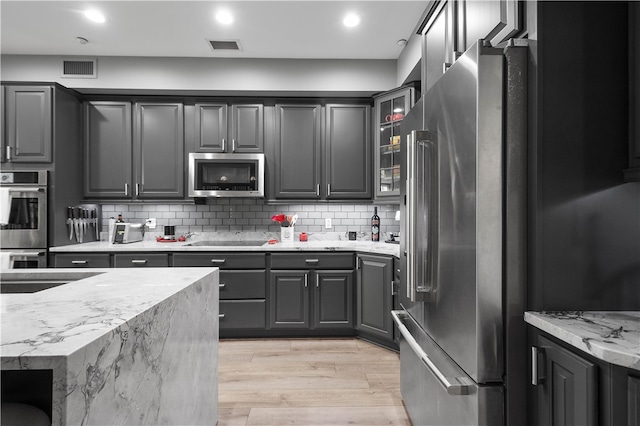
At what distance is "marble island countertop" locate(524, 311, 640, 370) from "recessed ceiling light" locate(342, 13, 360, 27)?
2.60 metres

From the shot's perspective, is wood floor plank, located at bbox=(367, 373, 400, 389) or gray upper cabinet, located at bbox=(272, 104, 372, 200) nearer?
wood floor plank, located at bbox=(367, 373, 400, 389)

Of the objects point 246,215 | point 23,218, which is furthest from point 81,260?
point 246,215

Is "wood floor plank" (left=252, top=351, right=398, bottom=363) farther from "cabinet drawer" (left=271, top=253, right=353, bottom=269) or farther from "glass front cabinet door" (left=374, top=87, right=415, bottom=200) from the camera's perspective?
"glass front cabinet door" (left=374, top=87, right=415, bottom=200)

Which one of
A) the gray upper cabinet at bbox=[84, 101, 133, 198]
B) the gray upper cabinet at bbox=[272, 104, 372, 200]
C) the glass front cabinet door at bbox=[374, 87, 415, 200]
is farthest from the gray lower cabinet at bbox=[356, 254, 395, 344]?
the gray upper cabinet at bbox=[84, 101, 133, 198]

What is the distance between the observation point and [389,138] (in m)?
3.48

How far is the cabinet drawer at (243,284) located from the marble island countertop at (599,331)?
102 inches

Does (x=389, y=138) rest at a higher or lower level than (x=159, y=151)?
higher

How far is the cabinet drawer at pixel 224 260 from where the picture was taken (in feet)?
10.8

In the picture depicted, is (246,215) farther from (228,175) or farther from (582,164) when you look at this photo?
(582,164)

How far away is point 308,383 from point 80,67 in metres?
3.73

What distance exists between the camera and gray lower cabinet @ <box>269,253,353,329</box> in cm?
334

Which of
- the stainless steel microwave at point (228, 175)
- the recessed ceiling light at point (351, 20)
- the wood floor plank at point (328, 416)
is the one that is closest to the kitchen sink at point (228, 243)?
the stainless steel microwave at point (228, 175)

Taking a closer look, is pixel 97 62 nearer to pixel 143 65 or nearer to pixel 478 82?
pixel 143 65

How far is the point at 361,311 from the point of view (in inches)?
130
